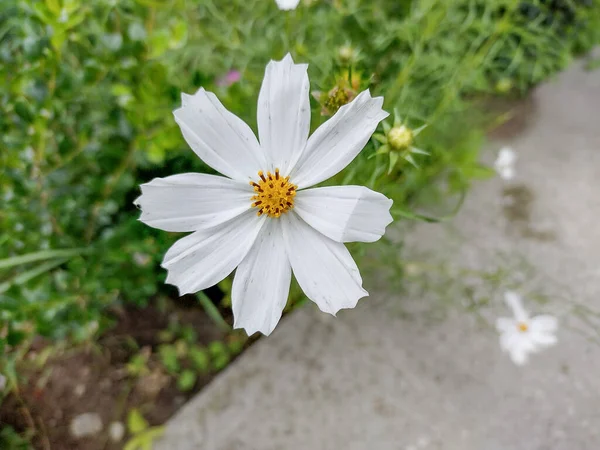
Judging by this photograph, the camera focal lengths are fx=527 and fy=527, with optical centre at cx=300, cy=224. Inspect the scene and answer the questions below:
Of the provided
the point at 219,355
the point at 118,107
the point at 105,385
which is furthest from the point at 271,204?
the point at 105,385

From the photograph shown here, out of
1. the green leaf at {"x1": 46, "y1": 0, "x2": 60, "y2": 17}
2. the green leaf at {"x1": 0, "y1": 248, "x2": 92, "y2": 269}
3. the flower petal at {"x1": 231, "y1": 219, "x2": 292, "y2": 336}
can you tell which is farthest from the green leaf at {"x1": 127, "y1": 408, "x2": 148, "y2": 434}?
the green leaf at {"x1": 46, "y1": 0, "x2": 60, "y2": 17}

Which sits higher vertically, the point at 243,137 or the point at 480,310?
the point at 243,137

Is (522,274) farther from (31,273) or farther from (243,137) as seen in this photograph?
(31,273)

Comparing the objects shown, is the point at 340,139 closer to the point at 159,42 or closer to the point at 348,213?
the point at 348,213

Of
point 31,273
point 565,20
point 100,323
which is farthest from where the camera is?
point 565,20

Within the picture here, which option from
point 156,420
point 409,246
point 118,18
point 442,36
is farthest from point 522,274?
point 118,18

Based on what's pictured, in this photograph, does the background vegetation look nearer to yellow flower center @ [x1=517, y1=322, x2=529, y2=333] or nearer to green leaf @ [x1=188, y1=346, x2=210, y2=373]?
green leaf @ [x1=188, y1=346, x2=210, y2=373]
